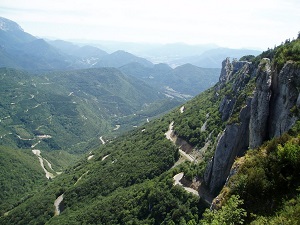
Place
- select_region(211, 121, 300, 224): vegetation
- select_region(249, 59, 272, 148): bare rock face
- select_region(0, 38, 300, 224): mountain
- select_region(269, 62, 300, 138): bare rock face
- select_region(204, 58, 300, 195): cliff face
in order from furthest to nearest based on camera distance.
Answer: select_region(249, 59, 272, 148): bare rock face
select_region(204, 58, 300, 195): cliff face
select_region(269, 62, 300, 138): bare rock face
select_region(0, 38, 300, 224): mountain
select_region(211, 121, 300, 224): vegetation

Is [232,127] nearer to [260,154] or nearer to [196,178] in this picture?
[196,178]

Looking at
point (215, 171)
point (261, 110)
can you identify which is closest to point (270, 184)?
point (261, 110)

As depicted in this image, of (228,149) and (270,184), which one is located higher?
(270,184)

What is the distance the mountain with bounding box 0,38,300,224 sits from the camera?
30.0 m

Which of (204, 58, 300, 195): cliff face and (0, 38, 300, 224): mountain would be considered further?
A: (204, 58, 300, 195): cliff face

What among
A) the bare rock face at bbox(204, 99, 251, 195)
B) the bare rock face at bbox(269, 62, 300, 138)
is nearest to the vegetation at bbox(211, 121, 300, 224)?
the bare rock face at bbox(269, 62, 300, 138)

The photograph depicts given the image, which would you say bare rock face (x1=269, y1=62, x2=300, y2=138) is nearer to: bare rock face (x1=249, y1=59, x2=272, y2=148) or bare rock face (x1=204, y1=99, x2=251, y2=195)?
bare rock face (x1=249, y1=59, x2=272, y2=148)

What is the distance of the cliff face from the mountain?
0.18 meters

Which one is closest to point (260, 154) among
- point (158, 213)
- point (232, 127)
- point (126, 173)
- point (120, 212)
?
point (232, 127)

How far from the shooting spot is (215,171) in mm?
69250

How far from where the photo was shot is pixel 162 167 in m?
106

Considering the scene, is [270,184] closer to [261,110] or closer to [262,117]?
[262,117]

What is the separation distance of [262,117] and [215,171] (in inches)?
809

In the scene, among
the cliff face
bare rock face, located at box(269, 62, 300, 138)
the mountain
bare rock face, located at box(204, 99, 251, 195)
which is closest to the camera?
the mountain
